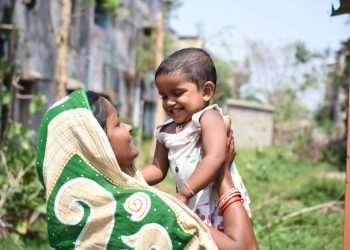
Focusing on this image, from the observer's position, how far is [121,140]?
1.89 metres

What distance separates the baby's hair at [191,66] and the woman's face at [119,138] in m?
0.33

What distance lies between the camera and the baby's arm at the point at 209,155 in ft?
6.43

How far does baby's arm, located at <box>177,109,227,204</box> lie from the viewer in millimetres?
1960

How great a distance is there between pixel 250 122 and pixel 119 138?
21.6 m

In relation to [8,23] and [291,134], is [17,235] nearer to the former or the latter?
[8,23]

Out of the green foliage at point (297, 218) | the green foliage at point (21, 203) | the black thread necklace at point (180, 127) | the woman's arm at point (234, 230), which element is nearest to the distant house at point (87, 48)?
the green foliage at point (21, 203)

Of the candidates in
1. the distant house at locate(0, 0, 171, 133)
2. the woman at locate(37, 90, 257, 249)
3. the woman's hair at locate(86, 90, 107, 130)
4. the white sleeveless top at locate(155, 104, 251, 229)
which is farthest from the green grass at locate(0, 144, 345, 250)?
the distant house at locate(0, 0, 171, 133)

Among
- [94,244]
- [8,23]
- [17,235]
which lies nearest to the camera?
[94,244]

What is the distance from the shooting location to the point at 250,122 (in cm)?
2325

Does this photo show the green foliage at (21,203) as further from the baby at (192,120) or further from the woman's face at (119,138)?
the woman's face at (119,138)

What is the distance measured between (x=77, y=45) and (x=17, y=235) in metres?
11.1

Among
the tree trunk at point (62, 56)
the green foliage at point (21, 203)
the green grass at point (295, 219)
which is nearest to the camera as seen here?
the green grass at point (295, 219)

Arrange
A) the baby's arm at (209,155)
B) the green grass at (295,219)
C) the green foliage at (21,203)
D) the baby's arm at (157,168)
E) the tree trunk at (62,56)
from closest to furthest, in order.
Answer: the baby's arm at (209,155) → the baby's arm at (157,168) → the green grass at (295,219) → the green foliage at (21,203) → the tree trunk at (62,56)

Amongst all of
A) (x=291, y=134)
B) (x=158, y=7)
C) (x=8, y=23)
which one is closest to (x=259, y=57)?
(x=291, y=134)
